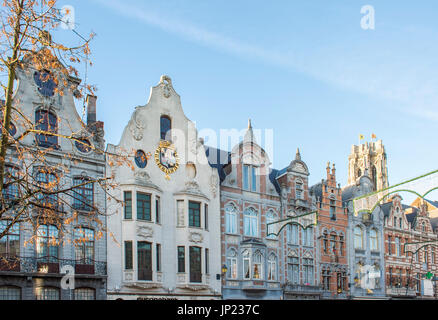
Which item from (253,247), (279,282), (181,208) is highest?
(181,208)

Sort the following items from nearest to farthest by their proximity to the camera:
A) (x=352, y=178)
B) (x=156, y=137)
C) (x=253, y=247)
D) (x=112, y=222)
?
(x=112, y=222), (x=156, y=137), (x=253, y=247), (x=352, y=178)

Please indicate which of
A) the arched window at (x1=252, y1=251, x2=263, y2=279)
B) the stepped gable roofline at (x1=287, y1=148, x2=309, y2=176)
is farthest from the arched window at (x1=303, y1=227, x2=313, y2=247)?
the arched window at (x1=252, y1=251, x2=263, y2=279)

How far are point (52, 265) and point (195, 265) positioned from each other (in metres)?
9.82

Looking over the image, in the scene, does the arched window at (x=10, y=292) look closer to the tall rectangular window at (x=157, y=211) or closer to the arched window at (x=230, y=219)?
the tall rectangular window at (x=157, y=211)

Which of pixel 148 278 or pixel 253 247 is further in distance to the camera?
pixel 253 247

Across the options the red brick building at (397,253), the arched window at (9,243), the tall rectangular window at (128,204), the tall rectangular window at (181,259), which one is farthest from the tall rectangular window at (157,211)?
the red brick building at (397,253)

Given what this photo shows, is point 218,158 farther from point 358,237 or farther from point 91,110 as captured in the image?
point 358,237

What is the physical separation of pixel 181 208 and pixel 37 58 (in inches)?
989

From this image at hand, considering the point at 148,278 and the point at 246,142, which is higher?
the point at 246,142

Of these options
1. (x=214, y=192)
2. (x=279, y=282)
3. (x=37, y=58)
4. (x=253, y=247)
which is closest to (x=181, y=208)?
(x=214, y=192)

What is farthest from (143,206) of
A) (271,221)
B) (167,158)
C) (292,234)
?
(292,234)

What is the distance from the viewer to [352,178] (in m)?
94.9
